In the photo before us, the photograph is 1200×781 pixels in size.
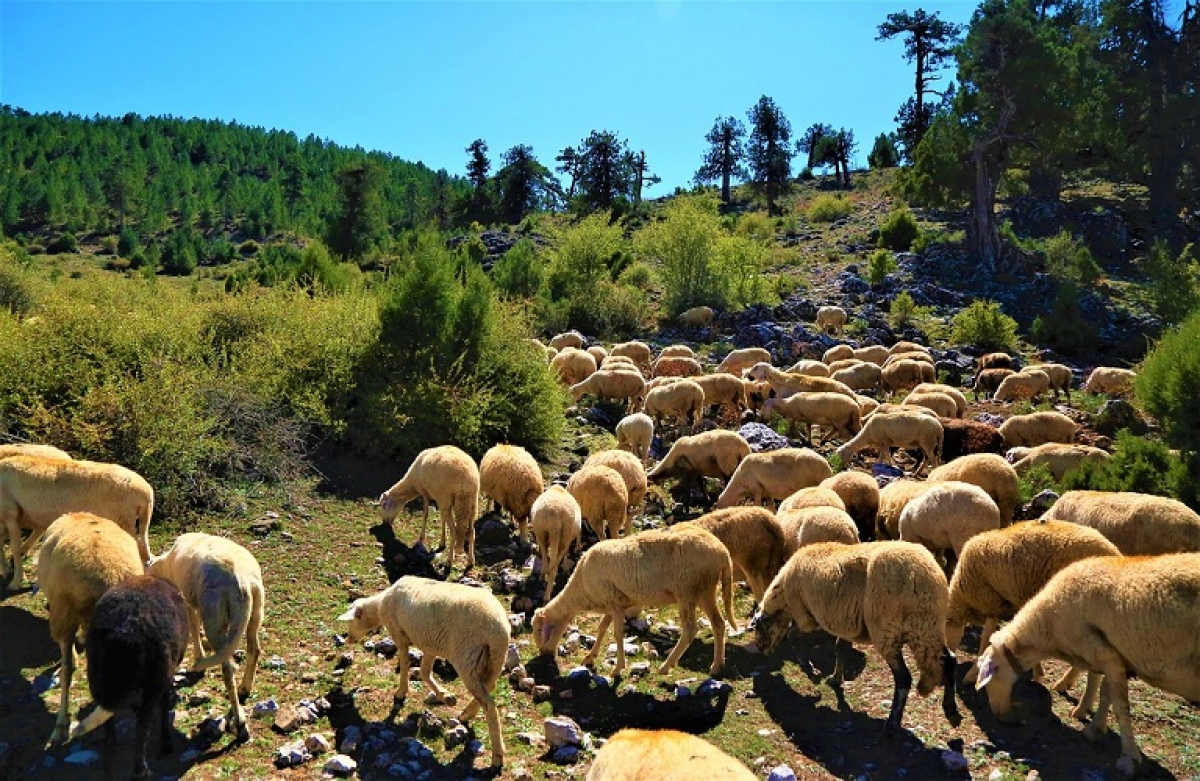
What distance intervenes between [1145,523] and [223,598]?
10008 mm

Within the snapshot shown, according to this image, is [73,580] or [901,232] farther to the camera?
[901,232]

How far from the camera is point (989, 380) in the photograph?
24.8m

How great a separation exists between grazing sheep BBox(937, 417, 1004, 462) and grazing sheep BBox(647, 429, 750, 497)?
5.04 m

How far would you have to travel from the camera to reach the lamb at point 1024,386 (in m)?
22.7

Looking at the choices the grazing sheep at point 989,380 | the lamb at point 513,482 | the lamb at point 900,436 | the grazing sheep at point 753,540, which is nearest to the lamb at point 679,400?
the lamb at point 900,436

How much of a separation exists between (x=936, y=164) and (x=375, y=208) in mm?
45333

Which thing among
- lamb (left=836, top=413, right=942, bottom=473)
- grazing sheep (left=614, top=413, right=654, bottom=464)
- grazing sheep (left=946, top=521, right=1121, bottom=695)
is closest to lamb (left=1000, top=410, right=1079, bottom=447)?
lamb (left=836, top=413, right=942, bottom=473)

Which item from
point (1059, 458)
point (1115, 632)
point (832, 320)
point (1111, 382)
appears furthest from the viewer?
point (832, 320)

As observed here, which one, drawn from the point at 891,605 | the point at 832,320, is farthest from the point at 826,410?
the point at 832,320

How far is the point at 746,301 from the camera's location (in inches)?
1465

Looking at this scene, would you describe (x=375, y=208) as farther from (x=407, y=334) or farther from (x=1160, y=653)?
(x=1160, y=653)

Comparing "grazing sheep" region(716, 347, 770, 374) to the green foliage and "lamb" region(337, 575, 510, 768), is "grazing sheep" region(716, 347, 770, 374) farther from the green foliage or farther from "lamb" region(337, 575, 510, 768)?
"lamb" region(337, 575, 510, 768)

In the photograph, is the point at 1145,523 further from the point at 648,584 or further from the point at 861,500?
the point at 648,584

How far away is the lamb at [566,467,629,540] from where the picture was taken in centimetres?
1116
